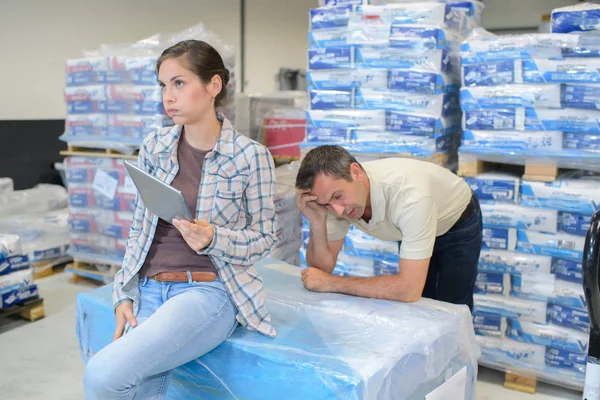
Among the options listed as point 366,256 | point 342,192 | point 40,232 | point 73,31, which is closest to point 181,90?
point 342,192

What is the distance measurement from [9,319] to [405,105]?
352 centimetres

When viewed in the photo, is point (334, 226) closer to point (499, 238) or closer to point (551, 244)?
point (499, 238)

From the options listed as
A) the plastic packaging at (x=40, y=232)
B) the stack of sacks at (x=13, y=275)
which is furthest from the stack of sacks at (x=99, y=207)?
the stack of sacks at (x=13, y=275)

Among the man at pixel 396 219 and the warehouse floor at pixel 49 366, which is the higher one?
the man at pixel 396 219

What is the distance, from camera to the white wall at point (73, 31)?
6719 millimetres

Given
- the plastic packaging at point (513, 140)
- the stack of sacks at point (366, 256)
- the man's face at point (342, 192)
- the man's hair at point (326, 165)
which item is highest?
the plastic packaging at point (513, 140)

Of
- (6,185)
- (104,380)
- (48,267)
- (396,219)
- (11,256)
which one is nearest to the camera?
(104,380)

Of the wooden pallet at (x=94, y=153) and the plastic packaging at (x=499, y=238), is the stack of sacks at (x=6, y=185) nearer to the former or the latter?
the wooden pallet at (x=94, y=153)

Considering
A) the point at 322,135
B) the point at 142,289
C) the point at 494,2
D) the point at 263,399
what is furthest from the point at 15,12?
the point at 494,2

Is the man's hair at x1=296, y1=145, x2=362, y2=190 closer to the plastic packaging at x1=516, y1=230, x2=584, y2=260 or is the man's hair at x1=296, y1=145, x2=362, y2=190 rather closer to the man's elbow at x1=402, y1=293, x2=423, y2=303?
the man's elbow at x1=402, y1=293, x2=423, y2=303

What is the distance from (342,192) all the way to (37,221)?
14.3 ft

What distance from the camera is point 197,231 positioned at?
2.05 m

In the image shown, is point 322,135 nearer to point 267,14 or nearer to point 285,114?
point 285,114

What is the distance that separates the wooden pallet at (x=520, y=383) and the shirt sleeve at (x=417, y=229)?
1.59m
